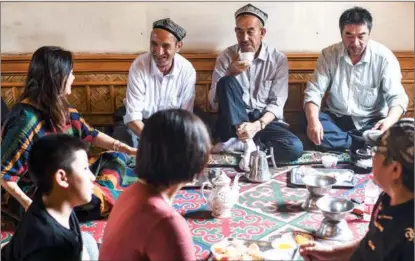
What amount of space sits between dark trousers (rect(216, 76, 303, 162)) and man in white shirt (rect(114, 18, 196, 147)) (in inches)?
8.1

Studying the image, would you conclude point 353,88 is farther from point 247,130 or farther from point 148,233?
point 148,233

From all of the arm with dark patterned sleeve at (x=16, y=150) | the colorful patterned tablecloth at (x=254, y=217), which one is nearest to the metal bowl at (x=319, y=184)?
the colorful patterned tablecloth at (x=254, y=217)

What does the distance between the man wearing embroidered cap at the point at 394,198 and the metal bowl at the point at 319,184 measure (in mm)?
866

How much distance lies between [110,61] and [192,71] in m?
0.66

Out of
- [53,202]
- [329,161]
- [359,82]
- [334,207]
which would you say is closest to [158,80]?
[329,161]

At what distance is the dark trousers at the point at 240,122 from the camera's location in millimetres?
3207

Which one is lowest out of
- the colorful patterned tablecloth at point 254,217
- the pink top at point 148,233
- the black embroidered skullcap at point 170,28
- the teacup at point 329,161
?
the colorful patterned tablecloth at point 254,217

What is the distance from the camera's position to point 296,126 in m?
3.85

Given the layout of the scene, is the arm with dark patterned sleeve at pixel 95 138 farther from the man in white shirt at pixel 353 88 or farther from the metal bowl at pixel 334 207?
the man in white shirt at pixel 353 88

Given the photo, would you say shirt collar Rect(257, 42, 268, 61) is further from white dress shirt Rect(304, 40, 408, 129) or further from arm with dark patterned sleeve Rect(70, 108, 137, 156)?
arm with dark patterned sleeve Rect(70, 108, 137, 156)

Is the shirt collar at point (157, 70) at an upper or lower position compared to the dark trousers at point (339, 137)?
upper

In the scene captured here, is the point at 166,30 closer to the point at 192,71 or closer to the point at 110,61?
the point at 192,71

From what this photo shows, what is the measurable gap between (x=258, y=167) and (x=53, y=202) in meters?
1.32

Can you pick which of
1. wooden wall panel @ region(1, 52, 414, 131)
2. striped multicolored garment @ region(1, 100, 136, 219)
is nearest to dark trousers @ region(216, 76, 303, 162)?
wooden wall panel @ region(1, 52, 414, 131)
